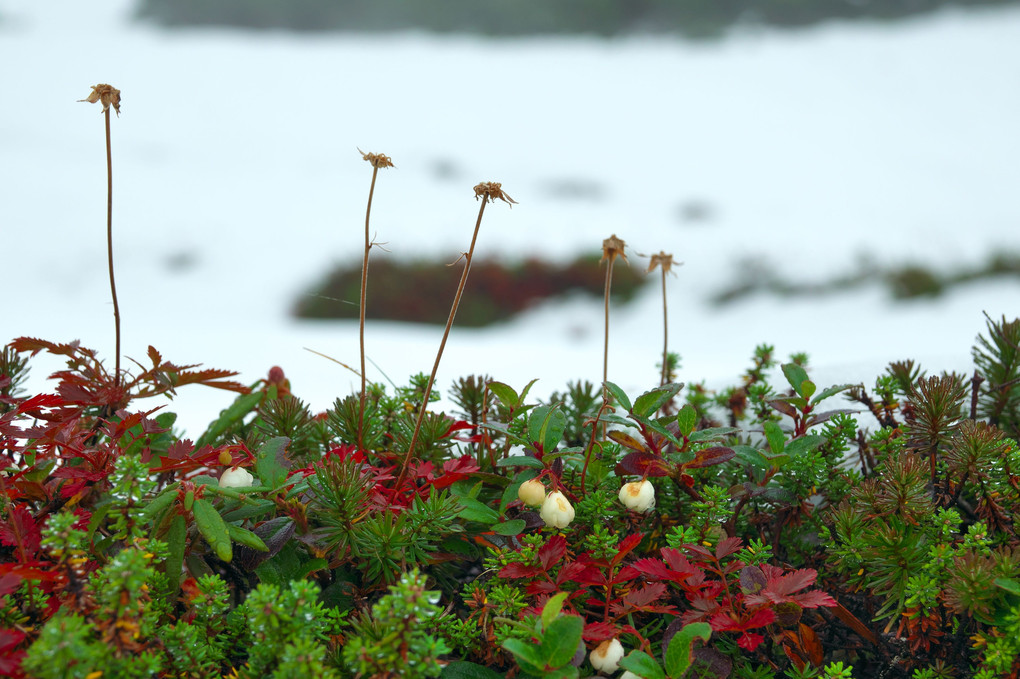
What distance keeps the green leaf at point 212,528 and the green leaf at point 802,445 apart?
43 centimetres

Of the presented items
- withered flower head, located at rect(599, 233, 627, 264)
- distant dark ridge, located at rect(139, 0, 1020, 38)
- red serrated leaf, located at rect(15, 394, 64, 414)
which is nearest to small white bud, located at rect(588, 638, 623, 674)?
withered flower head, located at rect(599, 233, 627, 264)

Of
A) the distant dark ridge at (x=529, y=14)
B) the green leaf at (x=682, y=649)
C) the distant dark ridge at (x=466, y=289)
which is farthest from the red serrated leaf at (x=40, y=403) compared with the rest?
the distant dark ridge at (x=529, y=14)

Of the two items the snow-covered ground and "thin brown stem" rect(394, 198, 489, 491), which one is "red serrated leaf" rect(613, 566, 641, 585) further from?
the snow-covered ground

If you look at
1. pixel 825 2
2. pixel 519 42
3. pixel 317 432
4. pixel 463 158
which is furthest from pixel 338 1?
pixel 317 432

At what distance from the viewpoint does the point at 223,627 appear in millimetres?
513

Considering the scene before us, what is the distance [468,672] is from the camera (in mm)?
517

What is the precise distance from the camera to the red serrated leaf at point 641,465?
60cm

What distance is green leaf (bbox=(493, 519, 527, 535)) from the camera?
22.0 inches

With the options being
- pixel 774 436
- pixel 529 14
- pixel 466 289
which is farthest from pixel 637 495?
pixel 529 14

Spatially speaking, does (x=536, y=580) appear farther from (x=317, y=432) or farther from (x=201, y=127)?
(x=201, y=127)

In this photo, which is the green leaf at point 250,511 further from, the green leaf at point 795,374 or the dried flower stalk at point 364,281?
the green leaf at point 795,374

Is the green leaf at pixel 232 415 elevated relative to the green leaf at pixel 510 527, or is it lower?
elevated

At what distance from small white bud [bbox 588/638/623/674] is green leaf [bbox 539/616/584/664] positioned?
4 cm

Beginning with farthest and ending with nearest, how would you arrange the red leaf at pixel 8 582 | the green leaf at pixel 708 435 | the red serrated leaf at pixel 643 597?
the green leaf at pixel 708 435, the red serrated leaf at pixel 643 597, the red leaf at pixel 8 582
